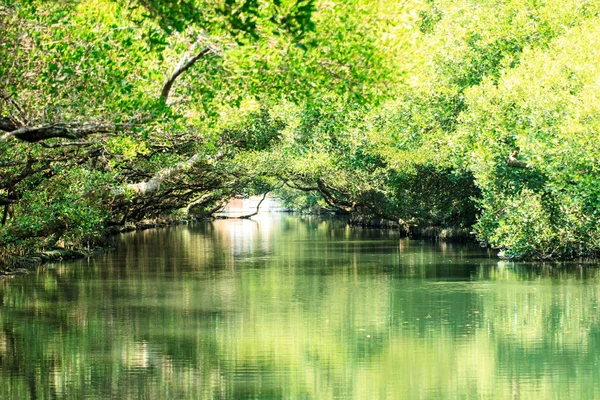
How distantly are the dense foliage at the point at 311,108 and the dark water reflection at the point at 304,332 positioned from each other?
289 cm

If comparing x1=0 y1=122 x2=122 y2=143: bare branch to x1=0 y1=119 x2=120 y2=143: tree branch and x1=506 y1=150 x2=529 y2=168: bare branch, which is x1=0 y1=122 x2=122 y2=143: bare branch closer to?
x1=0 y1=119 x2=120 y2=143: tree branch

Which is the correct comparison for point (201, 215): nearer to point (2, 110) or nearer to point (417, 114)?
point (417, 114)

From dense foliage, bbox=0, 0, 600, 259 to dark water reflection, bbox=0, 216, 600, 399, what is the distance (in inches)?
114

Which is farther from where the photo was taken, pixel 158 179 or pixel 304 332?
pixel 158 179

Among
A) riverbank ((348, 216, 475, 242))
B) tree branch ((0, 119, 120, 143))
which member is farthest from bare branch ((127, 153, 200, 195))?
riverbank ((348, 216, 475, 242))

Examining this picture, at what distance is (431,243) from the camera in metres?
51.5

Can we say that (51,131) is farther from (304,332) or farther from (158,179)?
(158,179)

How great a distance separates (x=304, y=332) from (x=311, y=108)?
18.7ft

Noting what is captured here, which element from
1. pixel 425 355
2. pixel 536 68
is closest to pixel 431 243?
pixel 536 68

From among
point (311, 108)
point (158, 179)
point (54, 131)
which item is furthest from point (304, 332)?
point (158, 179)

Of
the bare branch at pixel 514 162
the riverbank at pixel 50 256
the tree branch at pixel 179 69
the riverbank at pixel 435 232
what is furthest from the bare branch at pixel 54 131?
the riverbank at pixel 435 232

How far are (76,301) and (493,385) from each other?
1438 centimetres

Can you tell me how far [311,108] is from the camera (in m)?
22.7

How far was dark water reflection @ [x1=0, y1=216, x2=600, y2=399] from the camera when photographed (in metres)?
14.5
